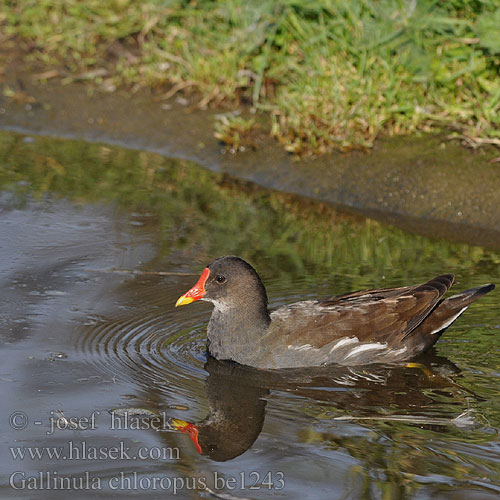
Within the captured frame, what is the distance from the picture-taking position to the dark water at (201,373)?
13.7 ft

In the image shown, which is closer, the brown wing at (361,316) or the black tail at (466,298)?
the brown wing at (361,316)

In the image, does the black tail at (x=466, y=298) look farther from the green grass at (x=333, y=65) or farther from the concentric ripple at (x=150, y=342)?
the green grass at (x=333, y=65)

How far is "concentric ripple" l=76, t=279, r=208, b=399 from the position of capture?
206 inches

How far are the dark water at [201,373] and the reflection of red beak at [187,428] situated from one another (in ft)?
0.14

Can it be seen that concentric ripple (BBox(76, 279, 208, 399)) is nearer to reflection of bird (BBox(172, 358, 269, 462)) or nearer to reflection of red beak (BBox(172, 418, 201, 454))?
reflection of bird (BBox(172, 358, 269, 462))

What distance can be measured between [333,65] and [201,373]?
452 cm

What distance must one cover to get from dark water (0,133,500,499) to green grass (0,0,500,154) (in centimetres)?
98

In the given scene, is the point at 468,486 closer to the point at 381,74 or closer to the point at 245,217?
the point at 245,217

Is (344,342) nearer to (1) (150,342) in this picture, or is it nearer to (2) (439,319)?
(2) (439,319)

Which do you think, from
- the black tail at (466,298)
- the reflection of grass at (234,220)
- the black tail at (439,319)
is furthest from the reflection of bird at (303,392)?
the reflection of grass at (234,220)

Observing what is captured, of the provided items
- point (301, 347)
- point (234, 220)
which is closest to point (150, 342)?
point (301, 347)

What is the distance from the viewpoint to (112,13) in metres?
11.4

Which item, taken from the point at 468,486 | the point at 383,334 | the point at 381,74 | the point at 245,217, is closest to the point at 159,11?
the point at 381,74

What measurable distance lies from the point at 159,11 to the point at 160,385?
263 inches
